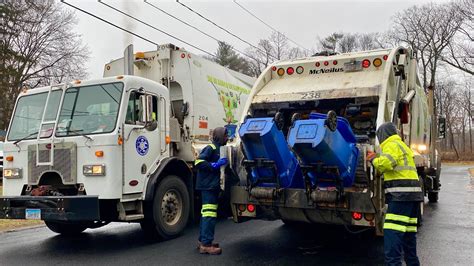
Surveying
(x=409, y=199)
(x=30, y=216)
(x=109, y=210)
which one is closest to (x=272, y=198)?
(x=409, y=199)

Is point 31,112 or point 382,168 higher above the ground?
point 31,112

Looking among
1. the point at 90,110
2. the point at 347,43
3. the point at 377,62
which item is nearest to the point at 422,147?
the point at 377,62

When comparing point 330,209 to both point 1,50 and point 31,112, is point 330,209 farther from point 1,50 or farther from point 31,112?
point 1,50

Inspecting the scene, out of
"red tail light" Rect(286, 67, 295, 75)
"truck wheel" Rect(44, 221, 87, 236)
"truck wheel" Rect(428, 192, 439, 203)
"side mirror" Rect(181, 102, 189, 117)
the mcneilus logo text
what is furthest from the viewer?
"truck wheel" Rect(428, 192, 439, 203)

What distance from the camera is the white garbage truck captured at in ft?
19.6

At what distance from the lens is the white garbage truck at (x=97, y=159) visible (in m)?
5.96

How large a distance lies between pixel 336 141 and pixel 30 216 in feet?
13.5

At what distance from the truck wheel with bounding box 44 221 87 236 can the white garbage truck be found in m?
0.02

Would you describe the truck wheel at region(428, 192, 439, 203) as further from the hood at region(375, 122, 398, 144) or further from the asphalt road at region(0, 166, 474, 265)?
the hood at region(375, 122, 398, 144)

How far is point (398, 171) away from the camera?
15.2 ft

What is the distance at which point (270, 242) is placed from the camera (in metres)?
6.50

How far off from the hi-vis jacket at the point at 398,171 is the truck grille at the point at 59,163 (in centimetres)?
395

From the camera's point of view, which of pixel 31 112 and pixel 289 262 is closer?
pixel 289 262

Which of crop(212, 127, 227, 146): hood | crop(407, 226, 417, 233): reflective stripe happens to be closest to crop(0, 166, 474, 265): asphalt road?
crop(407, 226, 417, 233): reflective stripe
